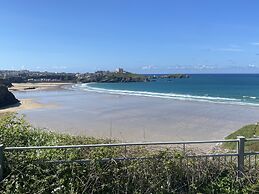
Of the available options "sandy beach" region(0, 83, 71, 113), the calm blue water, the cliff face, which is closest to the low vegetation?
"sandy beach" region(0, 83, 71, 113)

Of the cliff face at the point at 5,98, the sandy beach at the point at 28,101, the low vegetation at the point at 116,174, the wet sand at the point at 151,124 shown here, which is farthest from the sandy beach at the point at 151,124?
the cliff face at the point at 5,98

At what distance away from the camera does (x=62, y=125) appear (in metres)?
26.6

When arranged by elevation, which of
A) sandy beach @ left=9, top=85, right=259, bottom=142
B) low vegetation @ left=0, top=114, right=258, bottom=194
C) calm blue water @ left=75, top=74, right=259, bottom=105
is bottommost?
calm blue water @ left=75, top=74, right=259, bottom=105

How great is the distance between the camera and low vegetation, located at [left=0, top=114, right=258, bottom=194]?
6.28m

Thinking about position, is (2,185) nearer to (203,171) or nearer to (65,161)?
(65,161)

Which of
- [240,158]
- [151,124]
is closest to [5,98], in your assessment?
[151,124]

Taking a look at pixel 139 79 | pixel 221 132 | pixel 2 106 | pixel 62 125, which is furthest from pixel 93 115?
pixel 139 79

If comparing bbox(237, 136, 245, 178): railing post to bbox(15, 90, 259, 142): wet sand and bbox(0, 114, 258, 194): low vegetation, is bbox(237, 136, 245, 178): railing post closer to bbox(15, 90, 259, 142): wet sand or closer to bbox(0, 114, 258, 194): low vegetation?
bbox(0, 114, 258, 194): low vegetation

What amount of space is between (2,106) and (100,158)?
140 ft

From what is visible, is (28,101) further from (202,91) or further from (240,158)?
(240,158)

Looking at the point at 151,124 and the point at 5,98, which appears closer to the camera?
the point at 151,124

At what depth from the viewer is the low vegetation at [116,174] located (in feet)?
20.6

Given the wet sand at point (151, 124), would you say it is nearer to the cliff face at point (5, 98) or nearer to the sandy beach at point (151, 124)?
the sandy beach at point (151, 124)

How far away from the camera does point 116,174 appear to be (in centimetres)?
643
